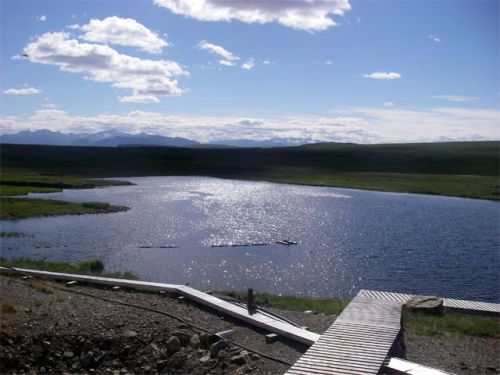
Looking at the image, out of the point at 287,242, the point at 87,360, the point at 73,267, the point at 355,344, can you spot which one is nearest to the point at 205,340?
the point at 87,360

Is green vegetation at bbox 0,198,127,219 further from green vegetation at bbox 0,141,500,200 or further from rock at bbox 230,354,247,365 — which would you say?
rock at bbox 230,354,247,365

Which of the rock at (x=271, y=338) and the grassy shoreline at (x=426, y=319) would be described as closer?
the rock at (x=271, y=338)

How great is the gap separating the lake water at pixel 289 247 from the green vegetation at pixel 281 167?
104 feet

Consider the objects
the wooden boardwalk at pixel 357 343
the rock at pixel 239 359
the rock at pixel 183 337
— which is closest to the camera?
the wooden boardwalk at pixel 357 343

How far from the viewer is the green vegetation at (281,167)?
355 feet

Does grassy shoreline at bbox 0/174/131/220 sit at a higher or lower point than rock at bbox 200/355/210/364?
higher

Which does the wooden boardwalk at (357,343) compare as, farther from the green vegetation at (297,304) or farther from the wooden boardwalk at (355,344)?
the green vegetation at (297,304)

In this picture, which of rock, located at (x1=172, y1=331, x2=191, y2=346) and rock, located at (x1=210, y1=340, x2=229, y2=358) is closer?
rock, located at (x1=210, y1=340, x2=229, y2=358)

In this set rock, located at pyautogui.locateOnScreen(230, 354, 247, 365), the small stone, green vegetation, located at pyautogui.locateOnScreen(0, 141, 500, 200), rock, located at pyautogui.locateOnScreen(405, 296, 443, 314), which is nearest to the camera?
rock, located at pyautogui.locateOnScreen(230, 354, 247, 365)

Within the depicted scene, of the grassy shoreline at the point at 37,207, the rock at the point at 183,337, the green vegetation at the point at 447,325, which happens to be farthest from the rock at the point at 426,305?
the grassy shoreline at the point at 37,207

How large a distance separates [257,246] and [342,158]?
134 m

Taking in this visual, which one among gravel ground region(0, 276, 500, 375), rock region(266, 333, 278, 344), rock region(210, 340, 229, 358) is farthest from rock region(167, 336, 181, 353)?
rock region(266, 333, 278, 344)

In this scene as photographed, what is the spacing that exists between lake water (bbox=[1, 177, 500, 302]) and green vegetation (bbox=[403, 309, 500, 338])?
7.47 m

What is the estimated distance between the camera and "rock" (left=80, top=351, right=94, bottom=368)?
16.3 meters
